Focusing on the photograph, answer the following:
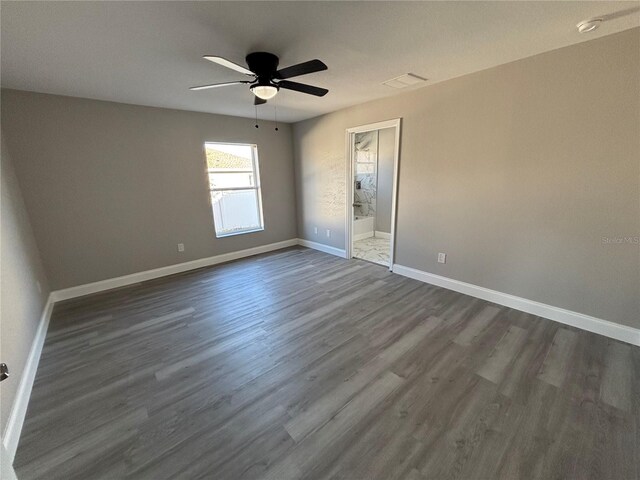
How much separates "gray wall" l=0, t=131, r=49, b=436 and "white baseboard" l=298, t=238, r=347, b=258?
380 cm

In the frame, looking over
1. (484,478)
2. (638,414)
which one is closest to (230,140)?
(484,478)

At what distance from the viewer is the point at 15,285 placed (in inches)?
82.5

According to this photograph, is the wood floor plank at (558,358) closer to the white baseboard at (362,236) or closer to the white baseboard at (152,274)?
the white baseboard at (362,236)

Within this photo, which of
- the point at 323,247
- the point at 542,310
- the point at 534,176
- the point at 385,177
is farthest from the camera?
the point at 385,177

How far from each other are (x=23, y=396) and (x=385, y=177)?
5.82m

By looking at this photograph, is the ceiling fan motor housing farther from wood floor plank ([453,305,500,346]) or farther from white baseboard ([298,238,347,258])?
white baseboard ([298,238,347,258])

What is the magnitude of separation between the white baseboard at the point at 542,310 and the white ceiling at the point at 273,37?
231 centimetres

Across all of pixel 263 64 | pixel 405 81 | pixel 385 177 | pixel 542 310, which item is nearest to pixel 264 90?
pixel 263 64

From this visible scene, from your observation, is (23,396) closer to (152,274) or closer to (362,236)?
(152,274)

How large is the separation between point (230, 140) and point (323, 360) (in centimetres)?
378

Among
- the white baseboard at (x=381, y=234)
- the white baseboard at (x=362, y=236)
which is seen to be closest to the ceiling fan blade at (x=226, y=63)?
the white baseboard at (x=362, y=236)

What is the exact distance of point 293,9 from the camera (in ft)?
5.18

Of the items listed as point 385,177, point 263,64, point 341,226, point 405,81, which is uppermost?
point 405,81

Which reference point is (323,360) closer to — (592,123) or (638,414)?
(638,414)
